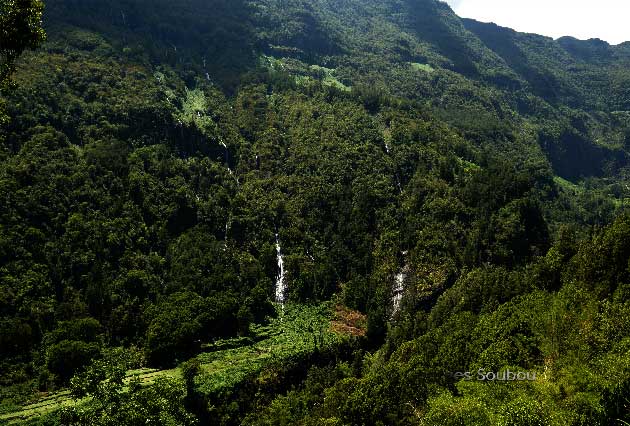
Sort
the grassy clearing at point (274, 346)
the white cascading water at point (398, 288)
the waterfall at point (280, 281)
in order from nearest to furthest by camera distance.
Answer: the grassy clearing at point (274, 346) → the white cascading water at point (398, 288) → the waterfall at point (280, 281)

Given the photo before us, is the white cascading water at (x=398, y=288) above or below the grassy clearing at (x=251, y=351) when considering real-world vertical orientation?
above

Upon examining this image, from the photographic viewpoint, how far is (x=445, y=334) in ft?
361

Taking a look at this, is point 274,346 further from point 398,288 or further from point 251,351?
point 398,288

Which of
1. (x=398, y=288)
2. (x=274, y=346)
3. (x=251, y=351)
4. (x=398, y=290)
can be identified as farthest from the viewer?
(x=398, y=288)

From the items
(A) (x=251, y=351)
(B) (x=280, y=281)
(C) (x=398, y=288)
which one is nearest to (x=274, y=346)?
(A) (x=251, y=351)

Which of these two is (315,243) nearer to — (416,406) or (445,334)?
(445,334)

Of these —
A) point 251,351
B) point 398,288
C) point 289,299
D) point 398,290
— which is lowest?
point 251,351

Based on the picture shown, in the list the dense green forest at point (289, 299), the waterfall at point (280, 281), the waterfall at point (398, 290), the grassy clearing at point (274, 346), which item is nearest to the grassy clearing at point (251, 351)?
the grassy clearing at point (274, 346)

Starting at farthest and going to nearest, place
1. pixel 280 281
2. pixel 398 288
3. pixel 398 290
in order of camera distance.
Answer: pixel 280 281, pixel 398 288, pixel 398 290

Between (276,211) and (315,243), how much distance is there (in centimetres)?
2297

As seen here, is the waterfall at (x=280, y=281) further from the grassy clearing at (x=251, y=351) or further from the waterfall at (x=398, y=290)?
the waterfall at (x=398, y=290)

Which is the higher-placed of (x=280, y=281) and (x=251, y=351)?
(x=280, y=281)

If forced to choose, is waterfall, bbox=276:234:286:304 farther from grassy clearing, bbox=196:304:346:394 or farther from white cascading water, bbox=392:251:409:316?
white cascading water, bbox=392:251:409:316

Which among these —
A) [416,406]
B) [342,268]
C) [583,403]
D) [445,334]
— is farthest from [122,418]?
[342,268]
